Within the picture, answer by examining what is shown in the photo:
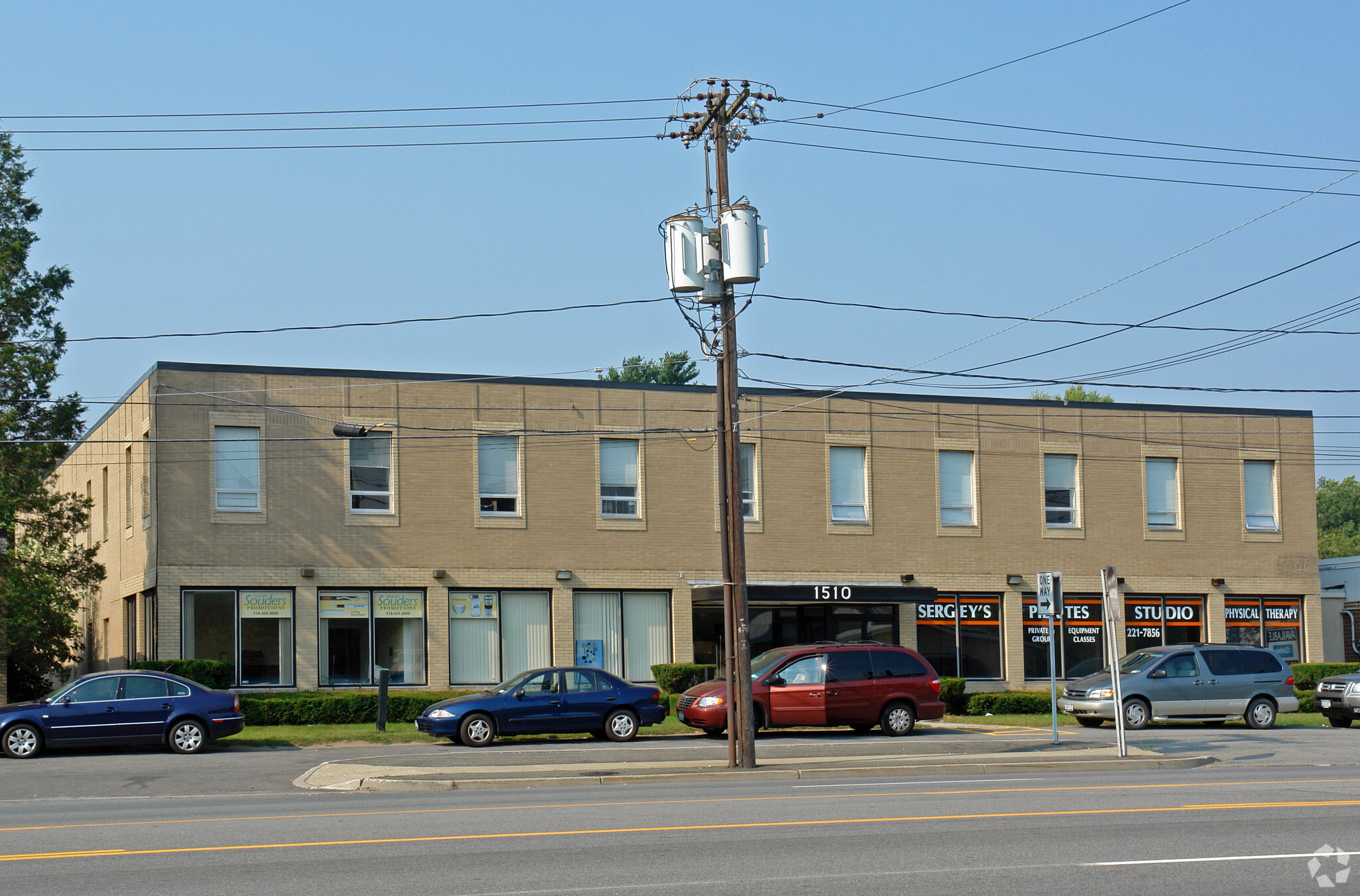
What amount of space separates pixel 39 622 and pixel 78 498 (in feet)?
11.9

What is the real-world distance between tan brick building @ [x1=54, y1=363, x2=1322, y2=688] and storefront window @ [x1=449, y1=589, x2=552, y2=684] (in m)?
0.06

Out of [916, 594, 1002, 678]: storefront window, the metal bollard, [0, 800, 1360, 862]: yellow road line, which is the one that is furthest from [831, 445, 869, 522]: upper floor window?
[0, 800, 1360, 862]: yellow road line

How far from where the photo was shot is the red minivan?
25.5 m

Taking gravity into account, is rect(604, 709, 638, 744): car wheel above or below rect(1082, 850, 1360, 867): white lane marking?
below

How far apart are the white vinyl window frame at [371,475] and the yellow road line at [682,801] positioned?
57.3 ft

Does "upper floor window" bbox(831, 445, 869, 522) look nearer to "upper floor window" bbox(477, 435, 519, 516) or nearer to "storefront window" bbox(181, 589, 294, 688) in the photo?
"upper floor window" bbox(477, 435, 519, 516)

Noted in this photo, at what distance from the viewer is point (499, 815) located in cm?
1369

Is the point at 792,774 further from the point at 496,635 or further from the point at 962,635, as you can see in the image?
the point at 962,635

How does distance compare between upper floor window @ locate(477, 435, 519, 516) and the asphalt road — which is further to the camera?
upper floor window @ locate(477, 435, 519, 516)

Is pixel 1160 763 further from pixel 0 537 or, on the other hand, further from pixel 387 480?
pixel 0 537

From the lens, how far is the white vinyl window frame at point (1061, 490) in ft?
124

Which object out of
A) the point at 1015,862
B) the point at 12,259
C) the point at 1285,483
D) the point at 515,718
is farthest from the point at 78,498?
the point at 1285,483

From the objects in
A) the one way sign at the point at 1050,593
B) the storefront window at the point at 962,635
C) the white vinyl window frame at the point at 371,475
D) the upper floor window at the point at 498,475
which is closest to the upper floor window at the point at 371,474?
the white vinyl window frame at the point at 371,475
